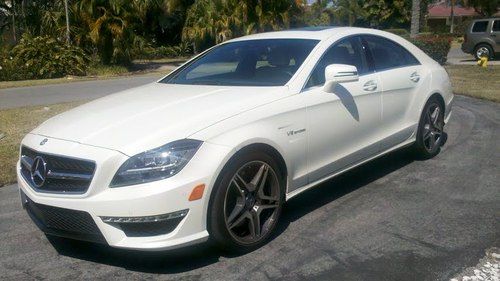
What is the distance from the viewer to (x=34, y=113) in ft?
36.1

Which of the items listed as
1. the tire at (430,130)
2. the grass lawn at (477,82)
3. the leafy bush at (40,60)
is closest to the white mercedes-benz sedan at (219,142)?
the tire at (430,130)

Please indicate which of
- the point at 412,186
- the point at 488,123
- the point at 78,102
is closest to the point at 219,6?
the point at 78,102

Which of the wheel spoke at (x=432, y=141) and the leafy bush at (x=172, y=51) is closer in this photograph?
the wheel spoke at (x=432, y=141)

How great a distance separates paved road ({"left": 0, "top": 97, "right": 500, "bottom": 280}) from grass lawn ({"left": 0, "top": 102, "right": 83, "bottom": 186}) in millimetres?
745

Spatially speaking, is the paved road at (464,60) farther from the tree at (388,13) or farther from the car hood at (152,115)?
the tree at (388,13)

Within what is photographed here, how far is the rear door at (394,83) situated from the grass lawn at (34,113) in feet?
13.3

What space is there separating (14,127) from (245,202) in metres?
6.60

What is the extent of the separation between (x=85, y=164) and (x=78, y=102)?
9.36 meters

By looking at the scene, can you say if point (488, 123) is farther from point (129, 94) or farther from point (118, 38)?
point (118, 38)

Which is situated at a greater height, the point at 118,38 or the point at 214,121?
the point at 214,121

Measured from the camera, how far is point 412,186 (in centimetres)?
575

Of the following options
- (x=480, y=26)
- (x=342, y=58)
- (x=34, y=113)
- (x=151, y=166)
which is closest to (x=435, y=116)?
(x=342, y=58)

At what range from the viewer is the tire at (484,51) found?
78.0 feet

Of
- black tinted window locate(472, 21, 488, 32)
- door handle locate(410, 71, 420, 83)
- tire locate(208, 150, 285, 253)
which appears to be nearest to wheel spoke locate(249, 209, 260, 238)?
tire locate(208, 150, 285, 253)
